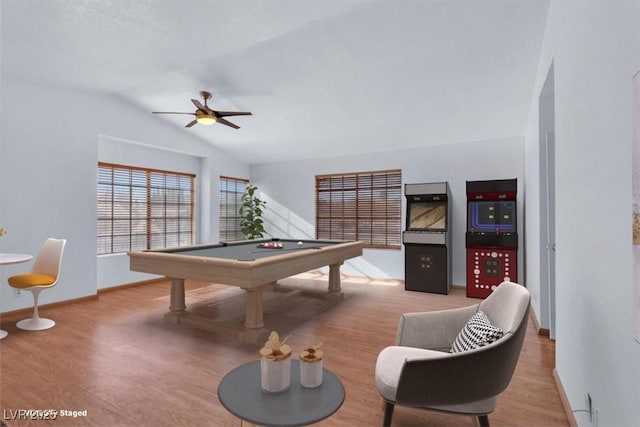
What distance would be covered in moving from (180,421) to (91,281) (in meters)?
3.62

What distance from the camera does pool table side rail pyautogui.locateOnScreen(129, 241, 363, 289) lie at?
291 centimetres

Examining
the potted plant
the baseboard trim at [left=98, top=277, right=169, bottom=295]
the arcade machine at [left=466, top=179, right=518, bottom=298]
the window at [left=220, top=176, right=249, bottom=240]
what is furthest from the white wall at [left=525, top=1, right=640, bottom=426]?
the window at [left=220, top=176, right=249, bottom=240]

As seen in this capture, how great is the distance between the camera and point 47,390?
7.34ft

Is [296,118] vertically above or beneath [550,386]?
above

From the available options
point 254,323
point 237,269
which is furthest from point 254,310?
point 237,269

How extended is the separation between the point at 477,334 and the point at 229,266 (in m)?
2.04

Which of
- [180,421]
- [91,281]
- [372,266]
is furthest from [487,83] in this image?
[91,281]

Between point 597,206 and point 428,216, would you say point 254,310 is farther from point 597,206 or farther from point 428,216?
point 428,216

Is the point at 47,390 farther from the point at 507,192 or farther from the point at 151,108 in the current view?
the point at 507,192

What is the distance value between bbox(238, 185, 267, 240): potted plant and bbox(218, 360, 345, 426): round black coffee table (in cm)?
544

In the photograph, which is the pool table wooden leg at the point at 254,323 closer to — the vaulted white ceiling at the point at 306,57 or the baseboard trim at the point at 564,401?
the baseboard trim at the point at 564,401

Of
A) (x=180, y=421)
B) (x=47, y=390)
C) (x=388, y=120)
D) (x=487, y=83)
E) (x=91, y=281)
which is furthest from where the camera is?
(x=388, y=120)

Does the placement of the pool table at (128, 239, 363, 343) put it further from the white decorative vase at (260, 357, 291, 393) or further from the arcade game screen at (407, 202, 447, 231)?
the arcade game screen at (407, 202, 447, 231)

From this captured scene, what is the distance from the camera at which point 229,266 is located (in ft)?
9.68
